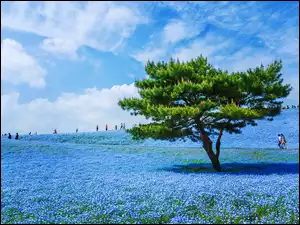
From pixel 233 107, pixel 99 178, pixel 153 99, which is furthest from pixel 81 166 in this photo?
pixel 233 107

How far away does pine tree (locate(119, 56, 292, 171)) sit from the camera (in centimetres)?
1827

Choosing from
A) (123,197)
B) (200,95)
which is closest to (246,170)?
(200,95)

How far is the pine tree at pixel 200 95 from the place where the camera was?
18.3m

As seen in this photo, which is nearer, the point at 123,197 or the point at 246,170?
the point at 123,197

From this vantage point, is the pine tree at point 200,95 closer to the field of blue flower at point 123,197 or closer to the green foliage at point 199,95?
the green foliage at point 199,95

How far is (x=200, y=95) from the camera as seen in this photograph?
19516 mm

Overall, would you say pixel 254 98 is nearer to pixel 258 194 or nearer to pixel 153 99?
pixel 153 99

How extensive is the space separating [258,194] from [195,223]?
13.4ft

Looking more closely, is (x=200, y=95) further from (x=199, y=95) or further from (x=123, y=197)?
(x=123, y=197)

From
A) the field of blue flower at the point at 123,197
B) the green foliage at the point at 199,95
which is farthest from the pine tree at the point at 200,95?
the field of blue flower at the point at 123,197

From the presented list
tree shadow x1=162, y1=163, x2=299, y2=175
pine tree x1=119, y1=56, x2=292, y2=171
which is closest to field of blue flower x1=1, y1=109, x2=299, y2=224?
tree shadow x1=162, y1=163, x2=299, y2=175

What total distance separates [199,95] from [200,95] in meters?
0.08

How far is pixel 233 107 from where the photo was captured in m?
17.5

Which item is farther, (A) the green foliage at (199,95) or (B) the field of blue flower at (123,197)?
(A) the green foliage at (199,95)
